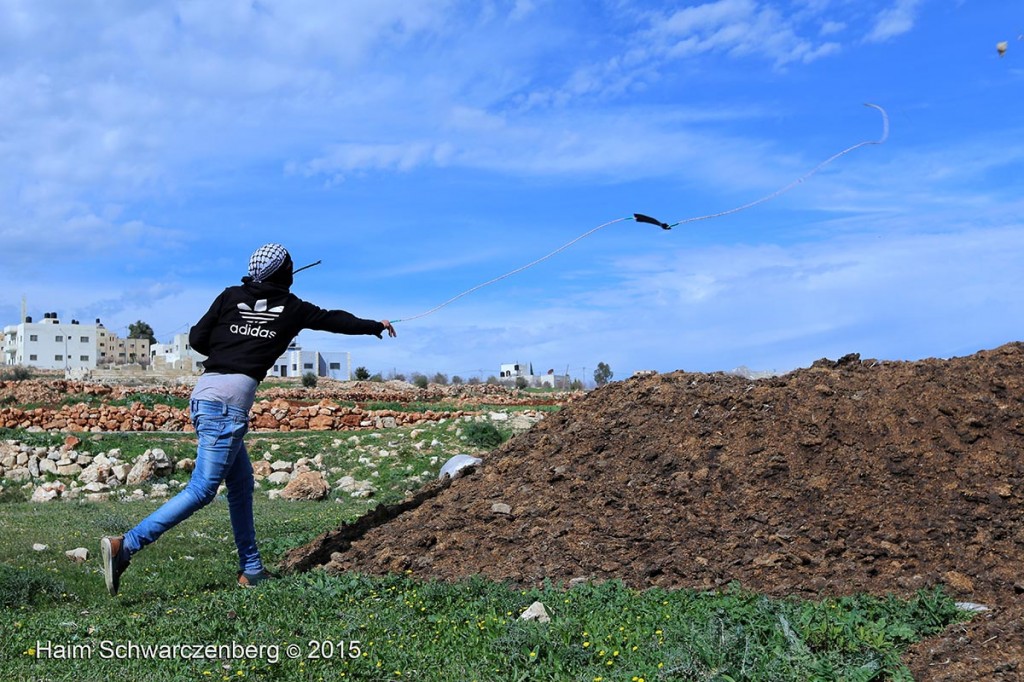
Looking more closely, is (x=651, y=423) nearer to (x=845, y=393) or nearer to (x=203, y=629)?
(x=845, y=393)

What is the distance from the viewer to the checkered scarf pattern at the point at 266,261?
6.71m

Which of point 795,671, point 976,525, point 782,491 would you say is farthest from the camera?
point 782,491

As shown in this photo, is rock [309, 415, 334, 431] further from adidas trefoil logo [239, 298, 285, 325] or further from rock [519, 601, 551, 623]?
rock [519, 601, 551, 623]

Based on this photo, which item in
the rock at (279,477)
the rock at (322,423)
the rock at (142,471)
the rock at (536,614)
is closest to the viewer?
the rock at (536,614)

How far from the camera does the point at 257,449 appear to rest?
54.8ft

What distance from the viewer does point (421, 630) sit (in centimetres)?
536

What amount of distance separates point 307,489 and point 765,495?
297 inches

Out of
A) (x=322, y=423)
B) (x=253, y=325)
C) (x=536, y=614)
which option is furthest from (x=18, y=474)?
(x=536, y=614)

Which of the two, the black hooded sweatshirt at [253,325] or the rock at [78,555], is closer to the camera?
the black hooded sweatshirt at [253,325]

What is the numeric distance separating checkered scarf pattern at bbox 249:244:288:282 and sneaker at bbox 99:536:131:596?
1.95 meters

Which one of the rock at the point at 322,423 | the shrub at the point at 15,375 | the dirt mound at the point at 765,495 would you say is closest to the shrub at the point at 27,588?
the dirt mound at the point at 765,495

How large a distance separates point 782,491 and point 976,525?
125 cm

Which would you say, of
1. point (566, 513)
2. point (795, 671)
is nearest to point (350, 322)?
point (566, 513)

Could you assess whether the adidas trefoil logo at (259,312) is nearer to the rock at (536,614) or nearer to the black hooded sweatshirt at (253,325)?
the black hooded sweatshirt at (253,325)
